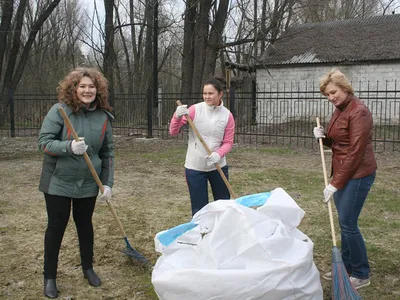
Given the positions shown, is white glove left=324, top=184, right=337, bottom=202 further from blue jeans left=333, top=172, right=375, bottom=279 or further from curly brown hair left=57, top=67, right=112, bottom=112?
curly brown hair left=57, top=67, right=112, bottom=112

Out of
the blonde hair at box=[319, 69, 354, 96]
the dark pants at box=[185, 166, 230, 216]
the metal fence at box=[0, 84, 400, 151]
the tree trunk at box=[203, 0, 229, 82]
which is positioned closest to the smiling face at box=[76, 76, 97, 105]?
the dark pants at box=[185, 166, 230, 216]

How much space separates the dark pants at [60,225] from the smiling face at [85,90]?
70 cm

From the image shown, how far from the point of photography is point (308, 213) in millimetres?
5410

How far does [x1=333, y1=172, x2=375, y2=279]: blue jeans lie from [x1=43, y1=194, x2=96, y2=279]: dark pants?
5.96 ft

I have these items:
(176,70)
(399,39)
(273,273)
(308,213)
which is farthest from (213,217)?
(176,70)

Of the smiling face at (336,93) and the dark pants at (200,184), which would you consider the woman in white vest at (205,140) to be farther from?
the smiling face at (336,93)

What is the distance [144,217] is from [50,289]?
2.14m

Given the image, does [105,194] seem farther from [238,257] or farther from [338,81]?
[338,81]

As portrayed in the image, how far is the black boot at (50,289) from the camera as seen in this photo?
3201 millimetres

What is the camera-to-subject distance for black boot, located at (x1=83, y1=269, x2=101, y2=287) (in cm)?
342

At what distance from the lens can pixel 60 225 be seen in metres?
3.12

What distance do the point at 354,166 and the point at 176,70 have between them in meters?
30.7

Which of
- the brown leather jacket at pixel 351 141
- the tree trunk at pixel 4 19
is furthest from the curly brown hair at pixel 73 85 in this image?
the tree trunk at pixel 4 19

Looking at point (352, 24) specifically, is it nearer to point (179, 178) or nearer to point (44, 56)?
point (179, 178)
